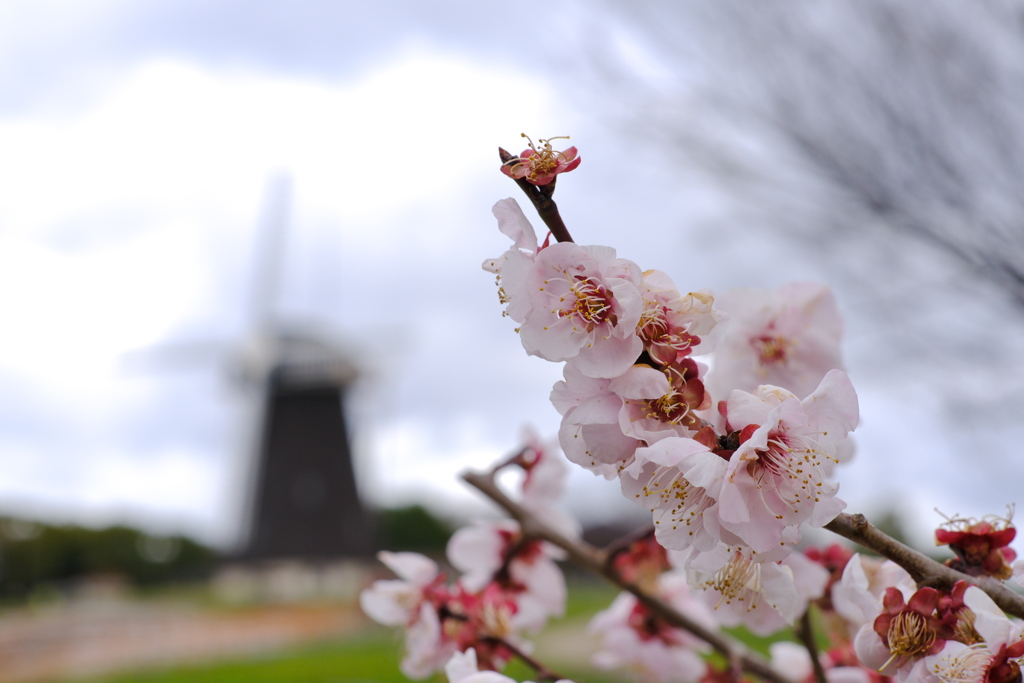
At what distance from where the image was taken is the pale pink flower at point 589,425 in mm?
565

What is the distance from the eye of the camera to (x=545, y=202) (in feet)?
1.91

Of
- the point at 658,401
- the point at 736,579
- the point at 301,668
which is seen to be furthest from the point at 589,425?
the point at 301,668

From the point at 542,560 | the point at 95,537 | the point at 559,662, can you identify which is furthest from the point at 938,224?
the point at 95,537

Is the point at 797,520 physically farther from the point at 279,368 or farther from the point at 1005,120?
the point at 279,368

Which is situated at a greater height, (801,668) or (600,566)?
(600,566)

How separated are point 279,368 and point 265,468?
6.20 ft

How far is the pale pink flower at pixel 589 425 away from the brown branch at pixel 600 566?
13.7 inches

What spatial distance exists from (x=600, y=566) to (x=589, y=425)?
1.33 ft

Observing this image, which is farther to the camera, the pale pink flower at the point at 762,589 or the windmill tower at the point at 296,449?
the windmill tower at the point at 296,449

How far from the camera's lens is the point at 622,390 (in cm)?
56

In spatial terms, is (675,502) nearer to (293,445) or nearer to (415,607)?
(415,607)

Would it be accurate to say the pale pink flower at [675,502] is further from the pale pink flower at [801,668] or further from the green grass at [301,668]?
the green grass at [301,668]

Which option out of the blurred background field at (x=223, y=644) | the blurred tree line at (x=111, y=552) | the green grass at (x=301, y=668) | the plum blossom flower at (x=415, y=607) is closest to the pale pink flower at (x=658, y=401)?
the plum blossom flower at (x=415, y=607)

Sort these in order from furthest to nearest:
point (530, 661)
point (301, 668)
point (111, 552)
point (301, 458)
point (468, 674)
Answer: point (111, 552), point (301, 458), point (301, 668), point (530, 661), point (468, 674)
